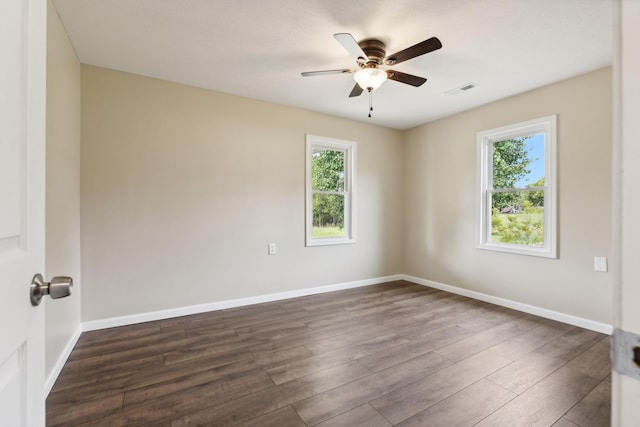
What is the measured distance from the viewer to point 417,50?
2.15 metres

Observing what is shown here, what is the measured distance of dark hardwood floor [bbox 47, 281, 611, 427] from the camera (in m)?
1.72

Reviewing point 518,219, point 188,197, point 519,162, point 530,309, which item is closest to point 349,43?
point 188,197

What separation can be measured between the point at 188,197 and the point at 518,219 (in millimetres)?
3958

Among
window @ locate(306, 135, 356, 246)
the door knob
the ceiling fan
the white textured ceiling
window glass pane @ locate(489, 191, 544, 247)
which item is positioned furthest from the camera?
window @ locate(306, 135, 356, 246)

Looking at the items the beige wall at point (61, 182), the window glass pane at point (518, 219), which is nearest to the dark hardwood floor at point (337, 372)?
the beige wall at point (61, 182)

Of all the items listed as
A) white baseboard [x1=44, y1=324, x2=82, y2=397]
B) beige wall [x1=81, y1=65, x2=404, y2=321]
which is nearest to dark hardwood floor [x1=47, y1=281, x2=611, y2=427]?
white baseboard [x1=44, y1=324, x2=82, y2=397]

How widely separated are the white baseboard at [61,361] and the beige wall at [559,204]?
442 centimetres

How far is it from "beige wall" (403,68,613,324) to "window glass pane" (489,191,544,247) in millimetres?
216

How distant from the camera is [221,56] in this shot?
2.72 m
